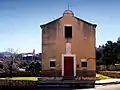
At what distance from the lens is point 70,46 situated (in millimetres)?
34594

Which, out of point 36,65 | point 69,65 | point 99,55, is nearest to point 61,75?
point 69,65

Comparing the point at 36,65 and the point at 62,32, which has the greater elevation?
the point at 62,32

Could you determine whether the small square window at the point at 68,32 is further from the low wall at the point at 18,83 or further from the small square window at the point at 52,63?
the low wall at the point at 18,83

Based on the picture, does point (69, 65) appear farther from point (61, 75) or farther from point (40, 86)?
point (40, 86)

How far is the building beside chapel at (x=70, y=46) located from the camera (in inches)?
1358

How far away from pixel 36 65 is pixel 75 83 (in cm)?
2346

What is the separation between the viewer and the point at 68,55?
34.4 m

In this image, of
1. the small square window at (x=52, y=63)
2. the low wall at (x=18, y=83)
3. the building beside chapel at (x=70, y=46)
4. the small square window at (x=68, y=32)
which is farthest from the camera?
the small square window at (x=68, y=32)

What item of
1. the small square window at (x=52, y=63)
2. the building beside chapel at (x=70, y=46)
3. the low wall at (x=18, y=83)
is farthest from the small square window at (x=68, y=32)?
the low wall at (x=18, y=83)

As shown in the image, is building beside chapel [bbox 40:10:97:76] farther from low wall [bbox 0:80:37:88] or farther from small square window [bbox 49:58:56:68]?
low wall [bbox 0:80:37:88]

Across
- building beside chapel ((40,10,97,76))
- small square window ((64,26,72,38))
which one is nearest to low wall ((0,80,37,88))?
building beside chapel ((40,10,97,76))

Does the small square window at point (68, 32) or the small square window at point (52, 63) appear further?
the small square window at point (68, 32)

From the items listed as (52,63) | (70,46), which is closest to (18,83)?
(52,63)

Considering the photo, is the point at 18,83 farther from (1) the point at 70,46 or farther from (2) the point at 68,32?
(2) the point at 68,32
